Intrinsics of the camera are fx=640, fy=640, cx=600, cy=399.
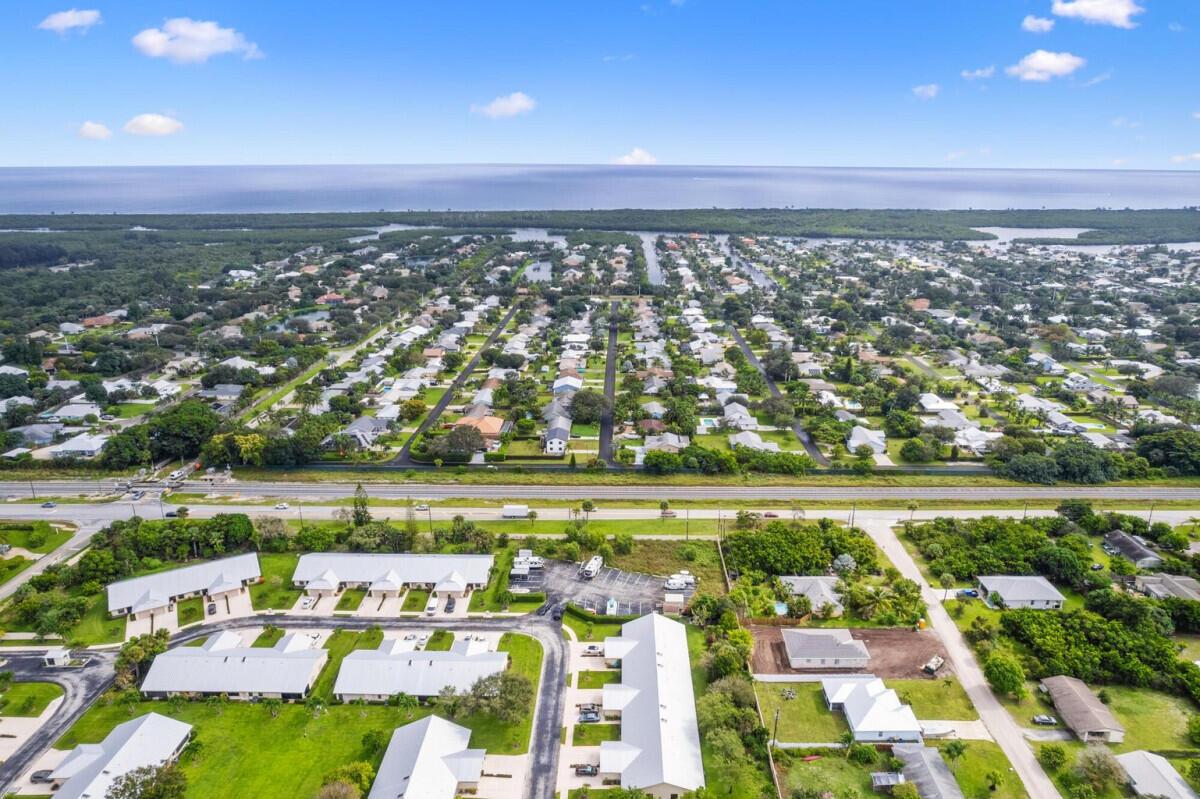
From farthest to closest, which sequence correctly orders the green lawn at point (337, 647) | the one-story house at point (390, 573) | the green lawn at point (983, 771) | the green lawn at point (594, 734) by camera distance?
1. the one-story house at point (390, 573)
2. the green lawn at point (337, 647)
3. the green lawn at point (594, 734)
4. the green lawn at point (983, 771)

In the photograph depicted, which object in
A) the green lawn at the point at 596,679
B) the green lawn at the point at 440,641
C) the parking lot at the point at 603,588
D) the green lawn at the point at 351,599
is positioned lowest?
the green lawn at the point at 596,679

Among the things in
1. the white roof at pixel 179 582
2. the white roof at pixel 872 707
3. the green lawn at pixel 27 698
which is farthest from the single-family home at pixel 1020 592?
the green lawn at pixel 27 698

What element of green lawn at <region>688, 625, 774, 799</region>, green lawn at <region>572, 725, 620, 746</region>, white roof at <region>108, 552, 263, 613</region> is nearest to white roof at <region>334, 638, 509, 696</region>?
green lawn at <region>572, 725, 620, 746</region>

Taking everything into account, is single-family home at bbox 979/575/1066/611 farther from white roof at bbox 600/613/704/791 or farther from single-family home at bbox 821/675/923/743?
white roof at bbox 600/613/704/791

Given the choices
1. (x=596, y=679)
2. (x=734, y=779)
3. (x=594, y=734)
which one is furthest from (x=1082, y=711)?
(x=596, y=679)

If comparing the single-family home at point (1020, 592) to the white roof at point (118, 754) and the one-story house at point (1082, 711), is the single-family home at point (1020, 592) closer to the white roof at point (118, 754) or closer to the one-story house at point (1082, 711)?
the one-story house at point (1082, 711)

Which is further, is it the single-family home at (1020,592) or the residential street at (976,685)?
the single-family home at (1020,592)

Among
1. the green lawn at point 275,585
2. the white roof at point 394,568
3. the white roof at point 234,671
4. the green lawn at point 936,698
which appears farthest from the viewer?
the white roof at point 394,568
